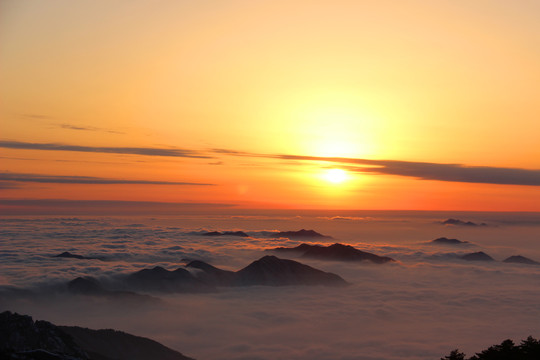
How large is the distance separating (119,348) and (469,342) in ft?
314

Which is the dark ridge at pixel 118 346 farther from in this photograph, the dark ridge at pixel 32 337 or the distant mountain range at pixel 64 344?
the dark ridge at pixel 32 337

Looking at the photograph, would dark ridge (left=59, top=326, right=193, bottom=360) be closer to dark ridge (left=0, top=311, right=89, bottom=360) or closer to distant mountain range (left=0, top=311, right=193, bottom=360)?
distant mountain range (left=0, top=311, right=193, bottom=360)

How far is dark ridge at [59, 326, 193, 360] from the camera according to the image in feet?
360

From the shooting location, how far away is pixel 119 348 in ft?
374

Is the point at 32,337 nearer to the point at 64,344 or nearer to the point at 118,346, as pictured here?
the point at 64,344

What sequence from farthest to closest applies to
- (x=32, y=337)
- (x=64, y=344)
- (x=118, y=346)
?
1. (x=118, y=346)
2. (x=64, y=344)
3. (x=32, y=337)

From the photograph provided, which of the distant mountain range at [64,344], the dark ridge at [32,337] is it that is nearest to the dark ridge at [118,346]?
the distant mountain range at [64,344]

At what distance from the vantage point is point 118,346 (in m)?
115

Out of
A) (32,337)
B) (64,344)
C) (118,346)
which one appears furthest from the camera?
(118,346)

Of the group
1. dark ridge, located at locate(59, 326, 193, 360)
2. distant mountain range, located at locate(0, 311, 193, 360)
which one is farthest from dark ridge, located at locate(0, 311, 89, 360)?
dark ridge, located at locate(59, 326, 193, 360)

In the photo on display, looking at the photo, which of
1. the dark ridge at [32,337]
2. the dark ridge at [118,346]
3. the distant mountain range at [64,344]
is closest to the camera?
the distant mountain range at [64,344]

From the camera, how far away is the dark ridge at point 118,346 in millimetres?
109875

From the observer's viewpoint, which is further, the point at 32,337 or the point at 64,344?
the point at 64,344

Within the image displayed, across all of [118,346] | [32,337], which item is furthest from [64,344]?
[118,346]
